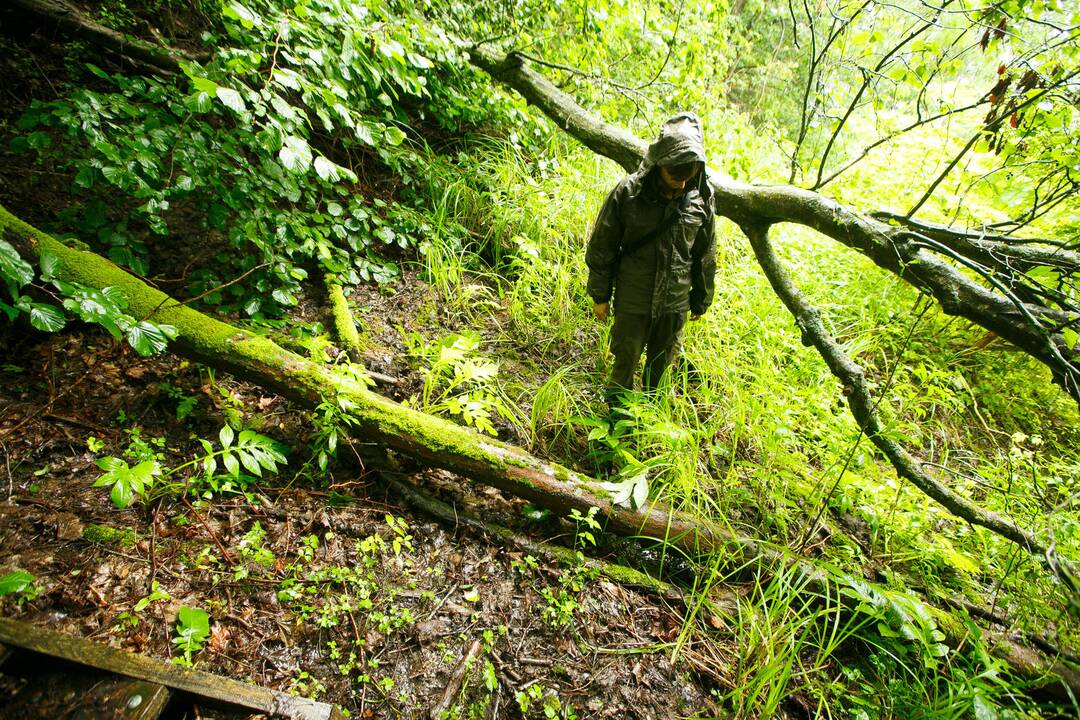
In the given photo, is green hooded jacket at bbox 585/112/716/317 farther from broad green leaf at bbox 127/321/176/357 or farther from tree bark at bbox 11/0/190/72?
tree bark at bbox 11/0/190/72

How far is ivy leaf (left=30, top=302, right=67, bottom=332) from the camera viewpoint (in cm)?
148

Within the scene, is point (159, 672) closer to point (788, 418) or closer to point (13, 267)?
point (13, 267)

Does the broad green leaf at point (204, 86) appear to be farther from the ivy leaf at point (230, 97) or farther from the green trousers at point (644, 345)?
the green trousers at point (644, 345)

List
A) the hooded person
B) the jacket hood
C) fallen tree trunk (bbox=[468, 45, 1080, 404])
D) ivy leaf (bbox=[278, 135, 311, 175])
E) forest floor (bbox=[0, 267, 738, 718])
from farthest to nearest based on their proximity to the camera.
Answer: the hooded person
the jacket hood
fallen tree trunk (bbox=[468, 45, 1080, 404])
ivy leaf (bbox=[278, 135, 311, 175])
forest floor (bbox=[0, 267, 738, 718])

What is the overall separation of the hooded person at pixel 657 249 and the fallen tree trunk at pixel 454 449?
1126 millimetres

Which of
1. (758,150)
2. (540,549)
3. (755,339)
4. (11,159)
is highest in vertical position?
(758,150)

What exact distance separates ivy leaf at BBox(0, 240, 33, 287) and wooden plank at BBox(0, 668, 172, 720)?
4.13 feet

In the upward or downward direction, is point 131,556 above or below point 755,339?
below

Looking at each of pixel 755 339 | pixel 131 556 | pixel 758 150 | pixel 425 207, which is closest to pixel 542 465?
pixel 131 556

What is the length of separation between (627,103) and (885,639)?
236 inches

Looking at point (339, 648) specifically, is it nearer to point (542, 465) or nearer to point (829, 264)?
point (542, 465)

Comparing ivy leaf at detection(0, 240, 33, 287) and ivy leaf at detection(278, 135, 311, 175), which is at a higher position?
ivy leaf at detection(278, 135, 311, 175)

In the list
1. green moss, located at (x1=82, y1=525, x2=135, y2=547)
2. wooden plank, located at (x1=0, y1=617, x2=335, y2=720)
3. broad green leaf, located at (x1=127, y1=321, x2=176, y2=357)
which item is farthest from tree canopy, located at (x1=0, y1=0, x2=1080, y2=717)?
wooden plank, located at (x1=0, y1=617, x2=335, y2=720)

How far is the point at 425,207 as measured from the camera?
451cm
